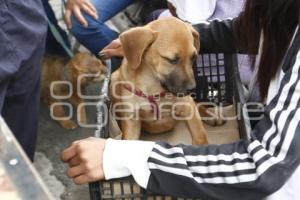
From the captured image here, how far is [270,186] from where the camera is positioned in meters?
1.07

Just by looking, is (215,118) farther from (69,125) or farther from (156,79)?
(69,125)

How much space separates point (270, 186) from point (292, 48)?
0.31 metres

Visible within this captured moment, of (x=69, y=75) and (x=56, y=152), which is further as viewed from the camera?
(x=69, y=75)

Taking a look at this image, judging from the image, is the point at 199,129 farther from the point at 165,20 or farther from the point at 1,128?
the point at 1,128

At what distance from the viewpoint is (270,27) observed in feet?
3.93

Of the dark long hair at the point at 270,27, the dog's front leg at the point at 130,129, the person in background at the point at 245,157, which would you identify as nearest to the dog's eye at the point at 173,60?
the dog's front leg at the point at 130,129

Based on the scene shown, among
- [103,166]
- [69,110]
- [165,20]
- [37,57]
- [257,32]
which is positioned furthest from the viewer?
[69,110]

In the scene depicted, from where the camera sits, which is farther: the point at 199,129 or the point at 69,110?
the point at 69,110

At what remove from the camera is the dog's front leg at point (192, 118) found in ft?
5.79

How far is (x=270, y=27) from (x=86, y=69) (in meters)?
1.37

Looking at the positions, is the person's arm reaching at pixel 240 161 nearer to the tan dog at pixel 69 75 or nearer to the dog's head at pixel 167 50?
the dog's head at pixel 167 50

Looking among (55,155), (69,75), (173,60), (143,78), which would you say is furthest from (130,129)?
(69,75)

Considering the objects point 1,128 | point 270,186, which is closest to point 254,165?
point 270,186

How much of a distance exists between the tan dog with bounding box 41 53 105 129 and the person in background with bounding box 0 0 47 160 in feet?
2.34
